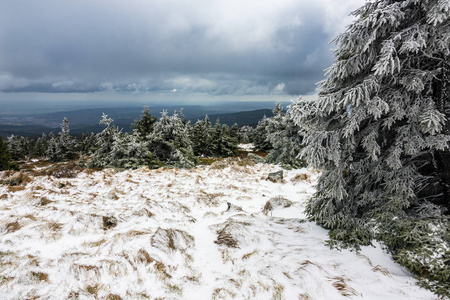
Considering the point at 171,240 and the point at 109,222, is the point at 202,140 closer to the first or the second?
the point at 109,222

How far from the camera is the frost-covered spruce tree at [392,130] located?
3674 mm

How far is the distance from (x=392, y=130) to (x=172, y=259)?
5.64m

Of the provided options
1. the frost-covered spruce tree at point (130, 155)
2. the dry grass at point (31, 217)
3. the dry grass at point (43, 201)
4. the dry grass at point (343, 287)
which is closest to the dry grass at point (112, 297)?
the dry grass at point (343, 287)

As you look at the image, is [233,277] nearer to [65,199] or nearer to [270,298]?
[270,298]

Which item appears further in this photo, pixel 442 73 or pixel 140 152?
pixel 140 152

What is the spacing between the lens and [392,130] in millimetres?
4770

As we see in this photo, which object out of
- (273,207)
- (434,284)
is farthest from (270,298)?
(273,207)

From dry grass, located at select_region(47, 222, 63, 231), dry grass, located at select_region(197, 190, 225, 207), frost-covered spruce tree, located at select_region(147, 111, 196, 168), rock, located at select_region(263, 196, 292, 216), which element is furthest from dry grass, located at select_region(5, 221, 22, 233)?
frost-covered spruce tree, located at select_region(147, 111, 196, 168)

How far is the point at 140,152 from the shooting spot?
17.0 metres

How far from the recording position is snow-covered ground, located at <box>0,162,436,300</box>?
312 cm

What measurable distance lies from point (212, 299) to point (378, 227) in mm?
3626

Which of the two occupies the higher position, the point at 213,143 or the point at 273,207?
the point at 273,207

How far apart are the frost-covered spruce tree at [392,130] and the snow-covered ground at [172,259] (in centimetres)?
58

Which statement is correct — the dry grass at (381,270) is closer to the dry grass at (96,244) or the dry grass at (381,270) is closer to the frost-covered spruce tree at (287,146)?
the dry grass at (96,244)
